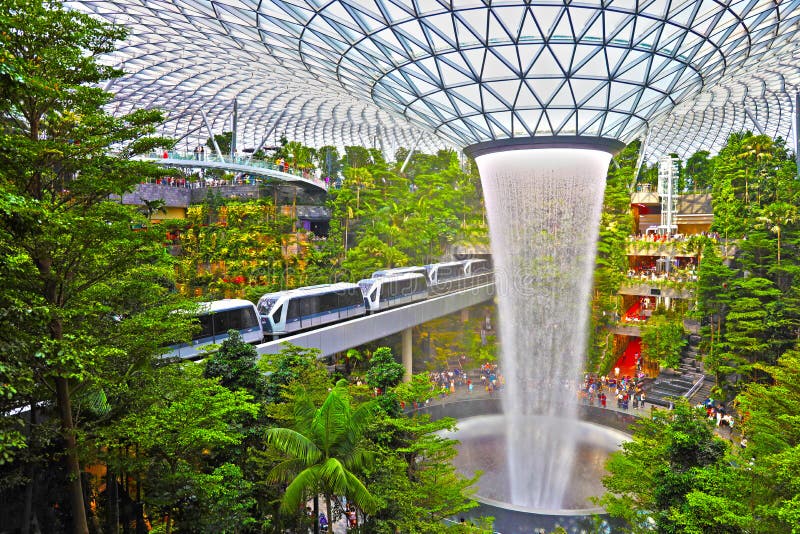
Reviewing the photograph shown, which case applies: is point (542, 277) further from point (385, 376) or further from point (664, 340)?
point (385, 376)

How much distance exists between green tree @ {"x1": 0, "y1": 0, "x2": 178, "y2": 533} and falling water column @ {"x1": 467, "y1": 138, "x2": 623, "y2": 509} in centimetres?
2172

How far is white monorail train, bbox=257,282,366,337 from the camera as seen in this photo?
92.4 ft

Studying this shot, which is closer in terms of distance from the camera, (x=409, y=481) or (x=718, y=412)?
(x=409, y=481)

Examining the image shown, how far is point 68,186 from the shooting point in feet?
33.2

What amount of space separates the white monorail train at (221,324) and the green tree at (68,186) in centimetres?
1206

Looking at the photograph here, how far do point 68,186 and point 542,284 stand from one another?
113 feet

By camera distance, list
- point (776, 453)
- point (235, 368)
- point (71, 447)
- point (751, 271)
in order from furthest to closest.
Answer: point (751, 271)
point (235, 368)
point (776, 453)
point (71, 447)

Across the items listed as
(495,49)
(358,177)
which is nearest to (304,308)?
(495,49)

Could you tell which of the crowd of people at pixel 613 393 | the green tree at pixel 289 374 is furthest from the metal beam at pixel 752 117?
the green tree at pixel 289 374

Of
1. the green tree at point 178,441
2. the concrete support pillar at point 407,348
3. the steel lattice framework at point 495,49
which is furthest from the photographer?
the concrete support pillar at point 407,348

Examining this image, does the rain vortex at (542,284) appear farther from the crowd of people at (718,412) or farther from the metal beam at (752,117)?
the metal beam at (752,117)

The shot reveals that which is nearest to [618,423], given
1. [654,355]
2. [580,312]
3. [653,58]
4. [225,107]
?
[580,312]

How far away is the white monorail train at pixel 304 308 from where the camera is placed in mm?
28172

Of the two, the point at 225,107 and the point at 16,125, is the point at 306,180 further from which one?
the point at 16,125
